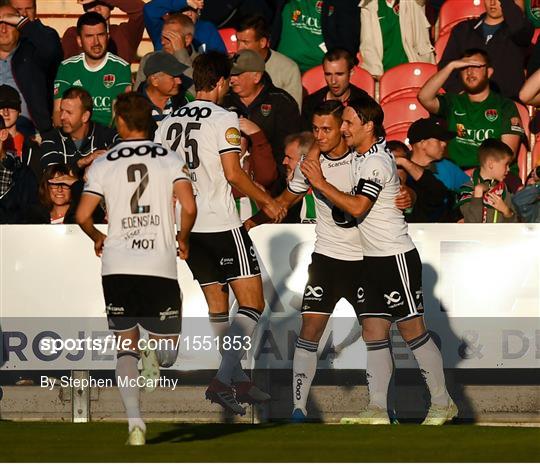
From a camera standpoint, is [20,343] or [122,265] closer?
[122,265]

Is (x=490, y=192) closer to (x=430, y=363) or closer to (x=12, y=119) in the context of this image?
(x=430, y=363)

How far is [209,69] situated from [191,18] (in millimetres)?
3550

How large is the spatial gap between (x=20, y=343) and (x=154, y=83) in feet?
8.33

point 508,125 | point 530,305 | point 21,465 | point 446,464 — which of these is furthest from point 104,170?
point 508,125

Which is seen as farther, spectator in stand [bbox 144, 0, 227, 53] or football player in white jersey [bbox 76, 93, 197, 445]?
spectator in stand [bbox 144, 0, 227, 53]

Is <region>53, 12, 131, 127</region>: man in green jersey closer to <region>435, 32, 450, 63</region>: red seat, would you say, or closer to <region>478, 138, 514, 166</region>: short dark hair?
<region>435, 32, 450, 63</region>: red seat

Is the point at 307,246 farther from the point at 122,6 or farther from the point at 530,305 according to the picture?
the point at 122,6

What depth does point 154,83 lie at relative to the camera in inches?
495

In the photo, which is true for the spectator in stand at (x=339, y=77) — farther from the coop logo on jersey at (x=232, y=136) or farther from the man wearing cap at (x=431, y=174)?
the coop logo on jersey at (x=232, y=136)

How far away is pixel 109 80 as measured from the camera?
14.0 meters

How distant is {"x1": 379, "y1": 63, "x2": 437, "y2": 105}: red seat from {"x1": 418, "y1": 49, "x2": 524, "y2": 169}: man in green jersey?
0.88 m

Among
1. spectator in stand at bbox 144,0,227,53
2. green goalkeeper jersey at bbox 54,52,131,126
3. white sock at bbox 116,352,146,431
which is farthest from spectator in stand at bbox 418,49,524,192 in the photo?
white sock at bbox 116,352,146,431

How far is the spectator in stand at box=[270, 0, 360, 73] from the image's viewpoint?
1495 cm

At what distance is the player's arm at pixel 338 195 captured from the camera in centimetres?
1040
